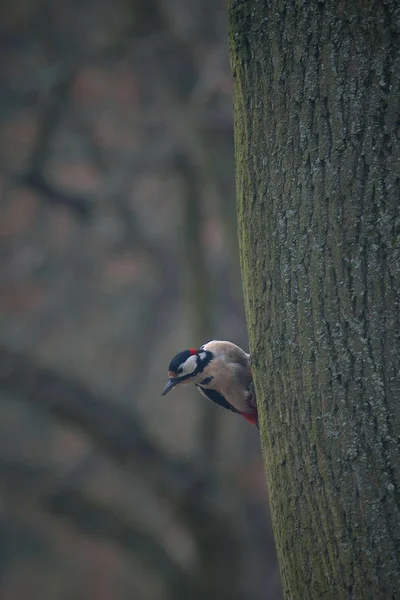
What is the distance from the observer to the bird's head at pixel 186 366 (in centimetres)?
390

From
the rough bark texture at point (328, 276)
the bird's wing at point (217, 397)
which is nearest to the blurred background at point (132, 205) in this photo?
the bird's wing at point (217, 397)

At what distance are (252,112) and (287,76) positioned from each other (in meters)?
0.16

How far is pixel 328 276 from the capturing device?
6.79 feet

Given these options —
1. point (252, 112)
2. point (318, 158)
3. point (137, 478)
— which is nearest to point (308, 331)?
point (318, 158)

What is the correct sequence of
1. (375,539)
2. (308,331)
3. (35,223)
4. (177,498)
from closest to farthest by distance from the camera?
1. (375,539)
2. (308,331)
3. (177,498)
4. (35,223)

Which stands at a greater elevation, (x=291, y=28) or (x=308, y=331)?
(x=291, y=28)

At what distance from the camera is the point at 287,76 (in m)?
2.13

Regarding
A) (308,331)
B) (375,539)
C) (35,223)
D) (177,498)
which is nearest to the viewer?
(375,539)

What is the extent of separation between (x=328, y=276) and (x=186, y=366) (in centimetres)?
194

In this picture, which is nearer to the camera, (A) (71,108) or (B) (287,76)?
(B) (287,76)

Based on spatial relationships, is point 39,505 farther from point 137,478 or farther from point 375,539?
point 375,539

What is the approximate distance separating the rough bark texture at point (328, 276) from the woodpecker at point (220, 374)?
171 cm

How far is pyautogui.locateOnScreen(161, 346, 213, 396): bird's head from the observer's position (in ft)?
12.8

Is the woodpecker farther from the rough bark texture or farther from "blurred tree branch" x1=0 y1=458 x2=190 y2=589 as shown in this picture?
"blurred tree branch" x1=0 y1=458 x2=190 y2=589
